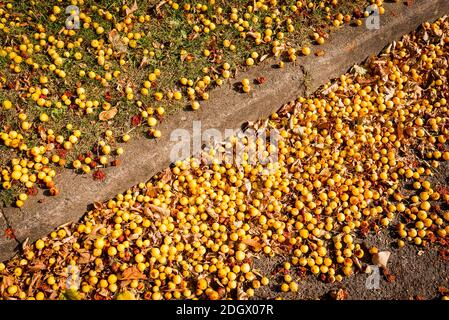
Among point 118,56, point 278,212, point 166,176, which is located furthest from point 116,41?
point 278,212

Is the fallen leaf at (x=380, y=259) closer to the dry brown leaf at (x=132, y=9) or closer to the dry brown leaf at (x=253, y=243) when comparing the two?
the dry brown leaf at (x=253, y=243)

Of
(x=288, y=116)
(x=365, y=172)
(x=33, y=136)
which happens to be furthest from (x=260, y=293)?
(x=33, y=136)

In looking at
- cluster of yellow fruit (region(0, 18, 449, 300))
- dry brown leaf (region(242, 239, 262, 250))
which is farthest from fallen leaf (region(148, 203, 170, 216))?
dry brown leaf (region(242, 239, 262, 250))

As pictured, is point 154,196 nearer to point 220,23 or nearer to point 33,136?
point 33,136

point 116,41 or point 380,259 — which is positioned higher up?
point 116,41

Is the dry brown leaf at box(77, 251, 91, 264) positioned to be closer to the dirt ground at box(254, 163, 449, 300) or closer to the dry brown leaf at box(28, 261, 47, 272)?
the dry brown leaf at box(28, 261, 47, 272)

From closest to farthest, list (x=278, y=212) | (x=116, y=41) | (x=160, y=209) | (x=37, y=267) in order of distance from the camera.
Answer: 1. (x=37, y=267)
2. (x=160, y=209)
3. (x=278, y=212)
4. (x=116, y=41)

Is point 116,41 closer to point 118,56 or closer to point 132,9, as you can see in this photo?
point 118,56
